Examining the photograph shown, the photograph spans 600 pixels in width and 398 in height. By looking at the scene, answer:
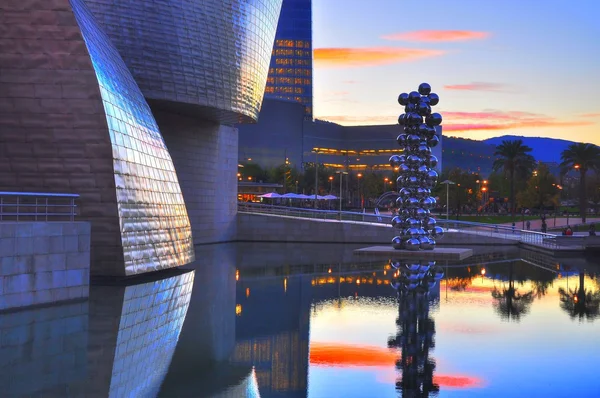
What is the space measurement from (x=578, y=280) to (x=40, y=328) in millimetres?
17910

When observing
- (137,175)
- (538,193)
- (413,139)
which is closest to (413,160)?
(413,139)

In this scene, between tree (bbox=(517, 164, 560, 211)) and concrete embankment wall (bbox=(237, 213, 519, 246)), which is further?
tree (bbox=(517, 164, 560, 211))

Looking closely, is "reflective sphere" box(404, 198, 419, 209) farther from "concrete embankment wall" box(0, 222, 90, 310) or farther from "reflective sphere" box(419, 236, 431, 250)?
"concrete embankment wall" box(0, 222, 90, 310)

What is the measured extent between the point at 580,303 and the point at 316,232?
28835 mm

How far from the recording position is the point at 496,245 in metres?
46.3

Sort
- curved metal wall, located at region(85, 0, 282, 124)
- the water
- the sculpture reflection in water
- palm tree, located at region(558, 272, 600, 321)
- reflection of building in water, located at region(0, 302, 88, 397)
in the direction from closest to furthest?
reflection of building in water, located at region(0, 302, 88, 397)
the water
the sculpture reflection in water
palm tree, located at region(558, 272, 600, 321)
curved metal wall, located at region(85, 0, 282, 124)

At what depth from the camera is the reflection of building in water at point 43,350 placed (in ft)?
35.8

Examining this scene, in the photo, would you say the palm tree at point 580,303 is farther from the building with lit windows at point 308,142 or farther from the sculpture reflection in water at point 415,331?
the building with lit windows at point 308,142

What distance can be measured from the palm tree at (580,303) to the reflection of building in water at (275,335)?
618cm

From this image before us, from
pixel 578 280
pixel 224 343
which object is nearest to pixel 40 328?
pixel 224 343

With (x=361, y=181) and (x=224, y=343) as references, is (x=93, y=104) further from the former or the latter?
(x=361, y=181)

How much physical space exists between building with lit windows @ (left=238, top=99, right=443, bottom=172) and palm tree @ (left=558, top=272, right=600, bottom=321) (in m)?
113

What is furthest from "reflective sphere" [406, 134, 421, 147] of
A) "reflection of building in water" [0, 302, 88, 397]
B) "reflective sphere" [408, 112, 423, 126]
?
"reflection of building in water" [0, 302, 88, 397]

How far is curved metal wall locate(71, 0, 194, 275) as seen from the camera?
24188mm
